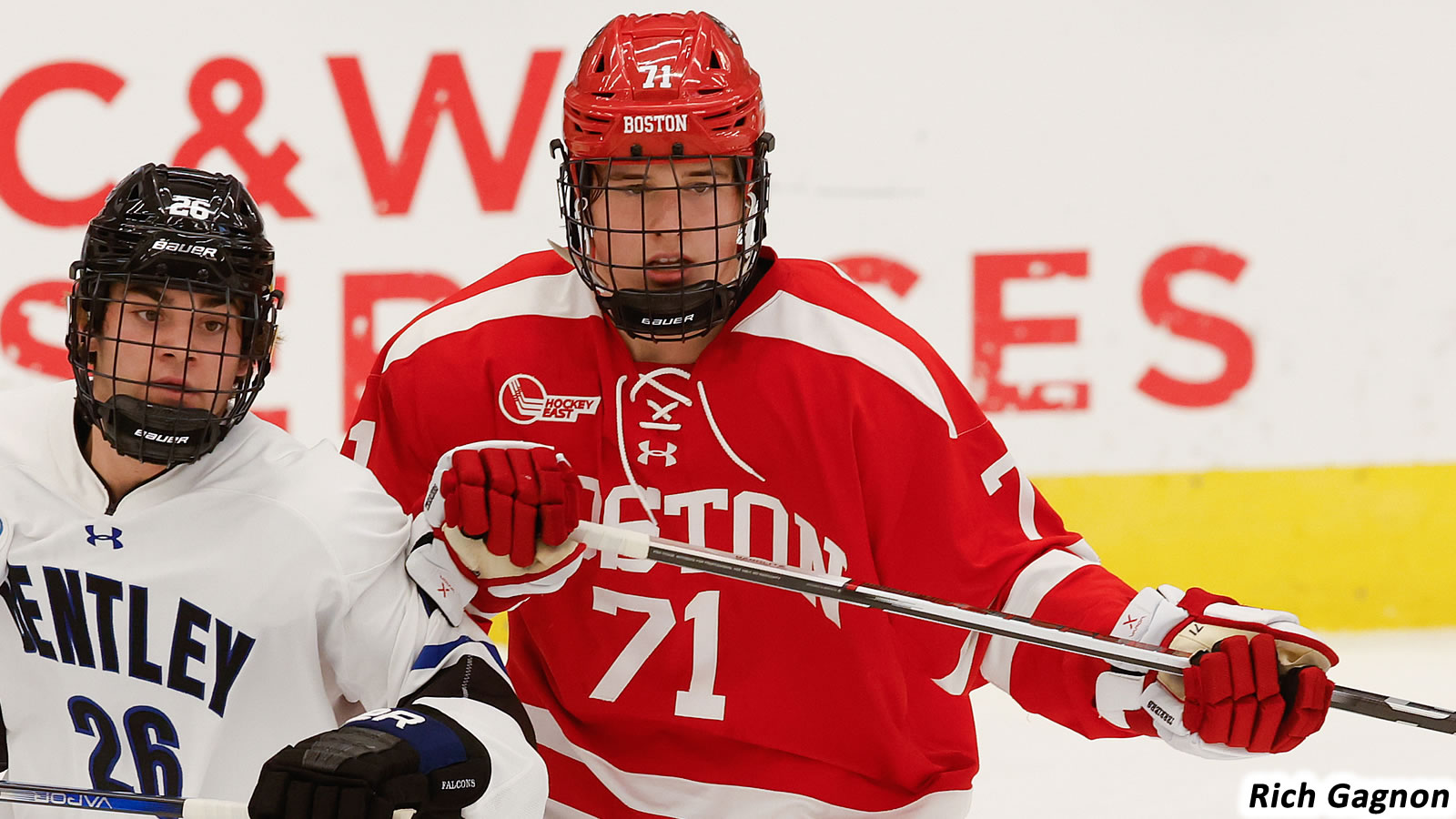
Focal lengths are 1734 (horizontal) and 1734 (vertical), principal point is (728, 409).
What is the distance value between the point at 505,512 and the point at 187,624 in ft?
1.23

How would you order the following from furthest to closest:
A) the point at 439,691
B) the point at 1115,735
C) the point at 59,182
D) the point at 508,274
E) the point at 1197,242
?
the point at 1197,242 → the point at 59,182 → the point at 508,274 → the point at 1115,735 → the point at 439,691

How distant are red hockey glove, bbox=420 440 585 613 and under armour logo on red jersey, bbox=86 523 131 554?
1.13 ft

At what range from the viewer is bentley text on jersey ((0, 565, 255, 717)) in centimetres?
195

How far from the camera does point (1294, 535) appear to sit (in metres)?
4.43

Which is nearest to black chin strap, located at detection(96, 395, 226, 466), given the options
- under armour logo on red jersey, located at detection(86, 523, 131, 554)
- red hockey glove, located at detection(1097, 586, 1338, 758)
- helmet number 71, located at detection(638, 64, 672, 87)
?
under armour logo on red jersey, located at detection(86, 523, 131, 554)

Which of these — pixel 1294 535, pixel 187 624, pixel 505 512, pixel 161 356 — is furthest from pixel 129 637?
pixel 1294 535

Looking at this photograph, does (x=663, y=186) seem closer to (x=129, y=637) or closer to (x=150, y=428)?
(x=150, y=428)

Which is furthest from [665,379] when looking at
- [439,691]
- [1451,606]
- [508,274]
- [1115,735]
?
[1451,606]

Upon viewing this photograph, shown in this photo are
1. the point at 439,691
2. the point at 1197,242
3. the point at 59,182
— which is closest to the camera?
the point at 439,691

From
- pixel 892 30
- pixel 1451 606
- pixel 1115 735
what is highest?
pixel 892 30

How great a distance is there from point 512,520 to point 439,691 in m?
0.21

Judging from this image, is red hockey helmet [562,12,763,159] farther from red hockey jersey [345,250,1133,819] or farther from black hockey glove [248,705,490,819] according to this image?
black hockey glove [248,705,490,819]

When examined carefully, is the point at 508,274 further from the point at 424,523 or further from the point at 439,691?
the point at 439,691

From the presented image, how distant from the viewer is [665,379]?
7.47ft
